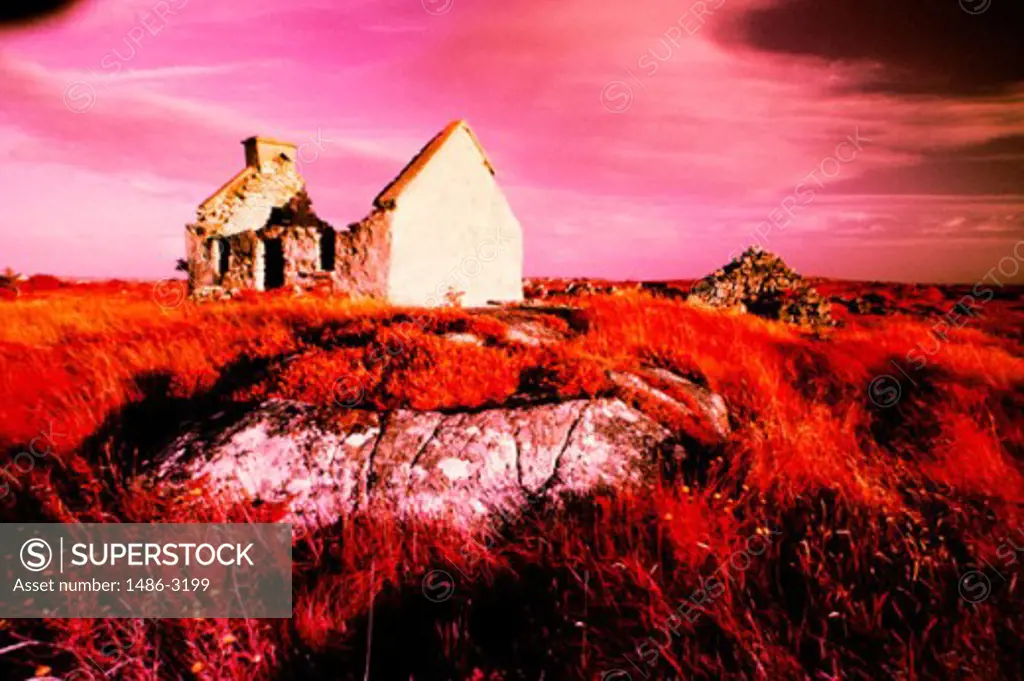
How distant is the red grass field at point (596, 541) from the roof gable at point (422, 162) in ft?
33.1

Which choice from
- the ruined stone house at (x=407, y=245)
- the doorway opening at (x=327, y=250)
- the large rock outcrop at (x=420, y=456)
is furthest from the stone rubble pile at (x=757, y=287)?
the large rock outcrop at (x=420, y=456)

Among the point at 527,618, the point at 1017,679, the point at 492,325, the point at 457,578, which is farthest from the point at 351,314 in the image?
the point at 1017,679

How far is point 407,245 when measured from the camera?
1559 cm

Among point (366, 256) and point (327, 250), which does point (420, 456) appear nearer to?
point (366, 256)

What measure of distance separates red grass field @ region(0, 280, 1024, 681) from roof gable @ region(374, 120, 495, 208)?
33.1 feet

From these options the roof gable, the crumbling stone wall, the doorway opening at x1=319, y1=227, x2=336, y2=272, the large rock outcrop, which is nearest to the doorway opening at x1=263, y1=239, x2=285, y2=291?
the doorway opening at x1=319, y1=227, x2=336, y2=272

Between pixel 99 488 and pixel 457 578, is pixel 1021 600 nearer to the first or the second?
pixel 457 578

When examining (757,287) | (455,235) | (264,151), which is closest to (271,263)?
(264,151)

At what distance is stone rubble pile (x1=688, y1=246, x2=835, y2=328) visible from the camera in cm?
1710

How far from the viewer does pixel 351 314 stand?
25.7 ft

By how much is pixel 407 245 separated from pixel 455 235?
1.68 meters

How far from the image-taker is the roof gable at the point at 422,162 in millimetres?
15289

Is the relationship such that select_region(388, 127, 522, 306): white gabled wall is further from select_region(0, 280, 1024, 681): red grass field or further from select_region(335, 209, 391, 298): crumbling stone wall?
select_region(0, 280, 1024, 681): red grass field

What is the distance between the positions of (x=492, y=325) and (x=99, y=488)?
3.92m
